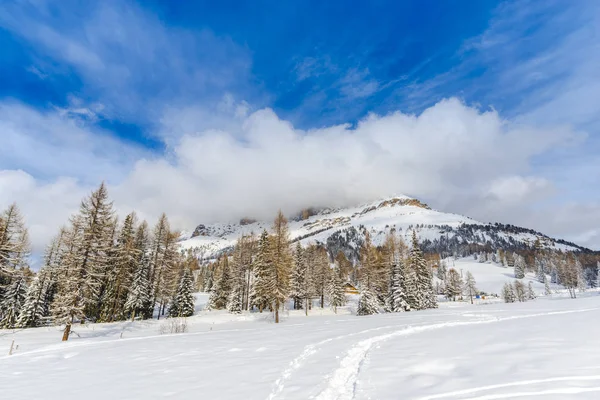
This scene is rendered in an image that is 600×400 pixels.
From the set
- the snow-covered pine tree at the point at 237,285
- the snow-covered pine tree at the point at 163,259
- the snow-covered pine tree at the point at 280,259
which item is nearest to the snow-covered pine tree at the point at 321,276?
the snow-covered pine tree at the point at 237,285

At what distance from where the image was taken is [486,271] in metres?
162

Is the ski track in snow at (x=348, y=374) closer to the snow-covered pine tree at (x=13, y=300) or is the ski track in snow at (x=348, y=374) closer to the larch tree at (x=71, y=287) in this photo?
the larch tree at (x=71, y=287)

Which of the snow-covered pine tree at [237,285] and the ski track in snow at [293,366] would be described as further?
the snow-covered pine tree at [237,285]

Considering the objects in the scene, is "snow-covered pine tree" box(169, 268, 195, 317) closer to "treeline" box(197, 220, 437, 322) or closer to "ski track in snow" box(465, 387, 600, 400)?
"treeline" box(197, 220, 437, 322)

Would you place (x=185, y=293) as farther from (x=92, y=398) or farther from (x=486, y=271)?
(x=486, y=271)

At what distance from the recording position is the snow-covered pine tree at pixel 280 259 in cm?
3600

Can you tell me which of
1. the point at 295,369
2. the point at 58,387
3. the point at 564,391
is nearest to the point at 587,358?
the point at 564,391

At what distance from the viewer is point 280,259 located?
36.0 meters

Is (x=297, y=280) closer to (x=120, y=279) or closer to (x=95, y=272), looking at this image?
(x=120, y=279)

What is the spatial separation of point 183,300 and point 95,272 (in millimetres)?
20250

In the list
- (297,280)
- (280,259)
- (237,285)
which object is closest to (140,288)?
(237,285)

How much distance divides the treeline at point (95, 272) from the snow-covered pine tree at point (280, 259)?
52.7 feet

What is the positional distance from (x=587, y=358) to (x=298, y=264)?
5222cm

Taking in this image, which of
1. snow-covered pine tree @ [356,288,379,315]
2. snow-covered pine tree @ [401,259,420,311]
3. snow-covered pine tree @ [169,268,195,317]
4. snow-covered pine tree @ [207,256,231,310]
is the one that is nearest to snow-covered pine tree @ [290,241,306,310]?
snow-covered pine tree @ [207,256,231,310]
